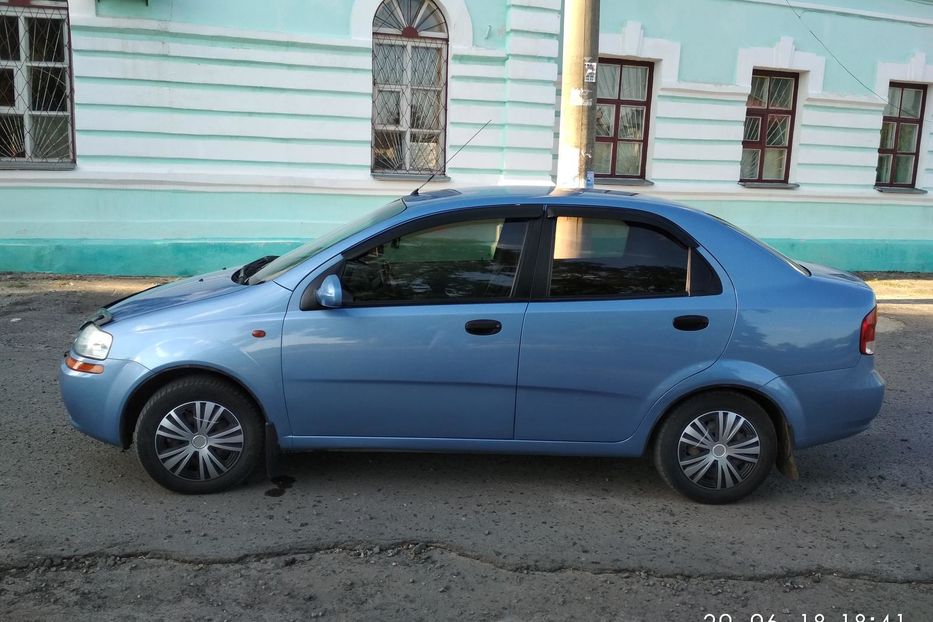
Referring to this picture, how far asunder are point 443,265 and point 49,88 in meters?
8.26

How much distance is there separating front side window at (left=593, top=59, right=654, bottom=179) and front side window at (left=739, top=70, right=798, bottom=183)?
1.77m

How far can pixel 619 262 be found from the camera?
4422 millimetres

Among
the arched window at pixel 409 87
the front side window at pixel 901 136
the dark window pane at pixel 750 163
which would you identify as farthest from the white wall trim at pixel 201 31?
the front side window at pixel 901 136

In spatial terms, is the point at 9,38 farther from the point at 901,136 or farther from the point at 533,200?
the point at 901,136

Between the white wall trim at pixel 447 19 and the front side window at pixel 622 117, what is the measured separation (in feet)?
7.36

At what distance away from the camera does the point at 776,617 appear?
3393 mm

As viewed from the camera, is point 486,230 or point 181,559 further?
point 486,230

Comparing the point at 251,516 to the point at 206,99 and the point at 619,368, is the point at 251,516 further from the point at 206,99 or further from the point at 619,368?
the point at 206,99

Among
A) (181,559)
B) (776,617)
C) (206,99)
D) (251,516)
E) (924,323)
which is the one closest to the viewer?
(776,617)

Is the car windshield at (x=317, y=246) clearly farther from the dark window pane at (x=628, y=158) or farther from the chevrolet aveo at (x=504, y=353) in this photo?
the dark window pane at (x=628, y=158)

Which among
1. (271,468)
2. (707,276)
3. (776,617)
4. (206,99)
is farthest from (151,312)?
(206,99)

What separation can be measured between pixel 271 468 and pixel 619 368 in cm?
180

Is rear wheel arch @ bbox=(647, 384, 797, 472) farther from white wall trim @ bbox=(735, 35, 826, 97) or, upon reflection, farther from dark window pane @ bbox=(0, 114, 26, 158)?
white wall trim @ bbox=(735, 35, 826, 97)

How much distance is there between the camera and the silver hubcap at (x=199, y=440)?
13.8ft
